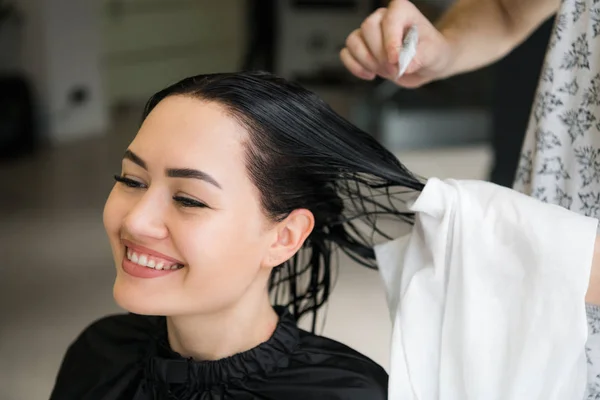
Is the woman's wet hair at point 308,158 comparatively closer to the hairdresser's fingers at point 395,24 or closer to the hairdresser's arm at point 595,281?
the hairdresser's fingers at point 395,24

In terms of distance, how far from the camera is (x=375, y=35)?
90 cm

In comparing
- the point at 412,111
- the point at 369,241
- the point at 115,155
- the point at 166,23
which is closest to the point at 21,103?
the point at 115,155

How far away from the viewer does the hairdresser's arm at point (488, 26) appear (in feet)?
3.36

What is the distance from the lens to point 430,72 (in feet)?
3.25

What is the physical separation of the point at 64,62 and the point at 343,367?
3.55 metres

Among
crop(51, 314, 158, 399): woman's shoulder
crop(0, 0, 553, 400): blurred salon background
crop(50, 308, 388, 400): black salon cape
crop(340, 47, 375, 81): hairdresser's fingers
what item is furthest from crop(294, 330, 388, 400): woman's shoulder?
crop(0, 0, 553, 400): blurred salon background

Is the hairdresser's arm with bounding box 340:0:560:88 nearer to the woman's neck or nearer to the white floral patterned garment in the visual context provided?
the white floral patterned garment

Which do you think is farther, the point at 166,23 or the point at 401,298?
the point at 166,23

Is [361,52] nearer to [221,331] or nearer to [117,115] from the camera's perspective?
[221,331]

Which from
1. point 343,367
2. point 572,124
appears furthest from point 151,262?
point 572,124

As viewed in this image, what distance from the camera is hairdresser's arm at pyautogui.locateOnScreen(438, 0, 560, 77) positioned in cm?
102

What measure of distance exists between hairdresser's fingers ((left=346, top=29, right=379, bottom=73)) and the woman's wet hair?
8cm

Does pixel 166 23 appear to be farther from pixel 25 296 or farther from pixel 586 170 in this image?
pixel 586 170

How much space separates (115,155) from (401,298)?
318 cm
